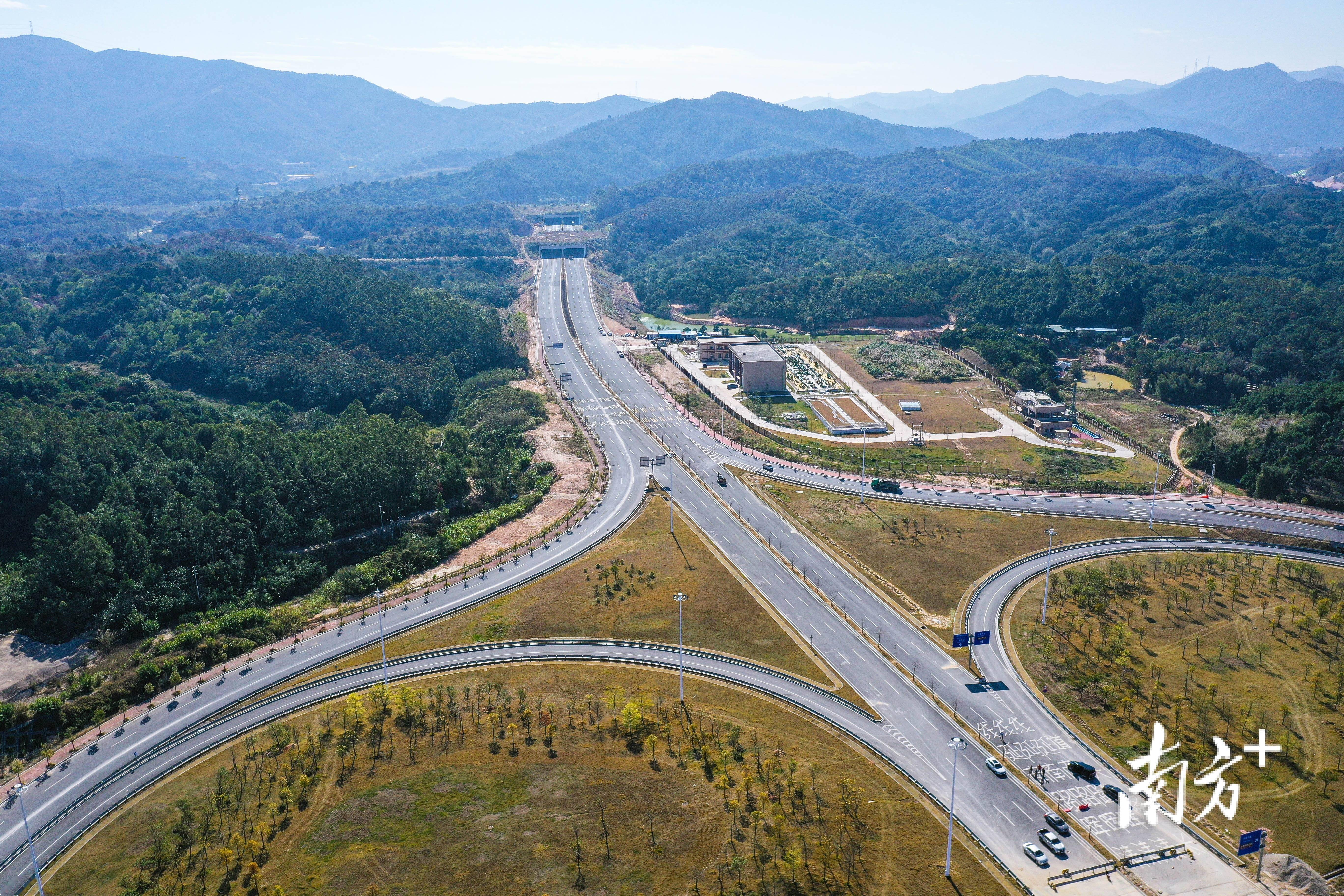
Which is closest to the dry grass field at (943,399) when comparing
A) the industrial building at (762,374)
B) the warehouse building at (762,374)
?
the warehouse building at (762,374)

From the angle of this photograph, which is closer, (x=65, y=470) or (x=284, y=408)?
(x=65, y=470)

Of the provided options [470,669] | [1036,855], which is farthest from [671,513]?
[1036,855]

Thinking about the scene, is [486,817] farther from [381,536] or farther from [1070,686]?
[381,536]

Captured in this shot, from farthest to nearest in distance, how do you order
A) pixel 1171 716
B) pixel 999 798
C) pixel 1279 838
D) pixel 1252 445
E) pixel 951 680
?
pixel 1252 445
pixel 951 680
pixel 1171 716
pixel 999 798
pixel 1279 838

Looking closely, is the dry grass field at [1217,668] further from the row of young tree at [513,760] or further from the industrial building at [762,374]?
the industrial building at [762,374]

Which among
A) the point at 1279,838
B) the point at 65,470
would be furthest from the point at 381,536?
the point at 1279,838

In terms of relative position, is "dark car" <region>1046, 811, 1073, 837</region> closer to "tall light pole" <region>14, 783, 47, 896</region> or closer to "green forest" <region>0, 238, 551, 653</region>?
"tall light pole" <region>14, 783, 47, 896</region>

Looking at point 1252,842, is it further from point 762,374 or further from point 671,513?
point 762,374
